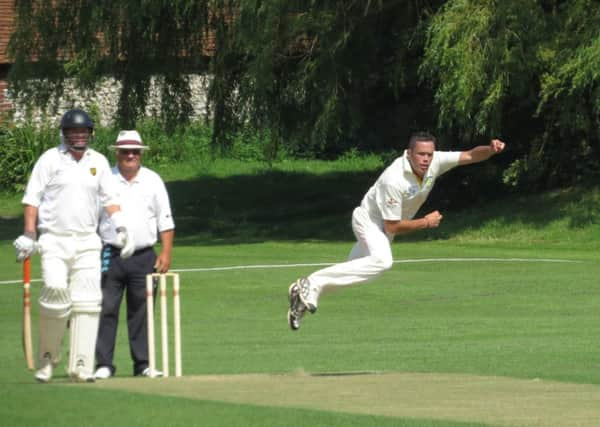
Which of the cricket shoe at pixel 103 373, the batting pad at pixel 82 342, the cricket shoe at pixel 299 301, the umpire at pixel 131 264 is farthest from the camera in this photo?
the cricket shoe at pixel 299 301

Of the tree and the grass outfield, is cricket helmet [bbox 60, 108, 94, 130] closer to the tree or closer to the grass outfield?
the grass outfield

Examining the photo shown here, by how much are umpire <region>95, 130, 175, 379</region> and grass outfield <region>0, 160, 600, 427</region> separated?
59cm

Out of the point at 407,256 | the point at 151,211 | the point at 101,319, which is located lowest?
the point at 407,256

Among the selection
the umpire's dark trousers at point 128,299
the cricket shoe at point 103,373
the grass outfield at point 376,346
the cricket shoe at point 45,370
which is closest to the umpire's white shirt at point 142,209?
the umpire's dark trousers at point 128,299

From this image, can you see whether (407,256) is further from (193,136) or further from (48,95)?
(193,136)

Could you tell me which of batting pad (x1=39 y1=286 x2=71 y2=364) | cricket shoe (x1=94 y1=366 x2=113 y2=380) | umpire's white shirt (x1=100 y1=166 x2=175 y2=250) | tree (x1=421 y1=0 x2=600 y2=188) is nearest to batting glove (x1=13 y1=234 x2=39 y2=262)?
batting pad (x1=39 y1=286 x2=71 y2=364)

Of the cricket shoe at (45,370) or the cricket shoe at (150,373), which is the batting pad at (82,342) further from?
the cricket shoe at (150,373)

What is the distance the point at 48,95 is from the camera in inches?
1214

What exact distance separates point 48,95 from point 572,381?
22.6 metres

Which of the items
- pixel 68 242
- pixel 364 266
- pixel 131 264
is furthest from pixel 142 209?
pixel 364 266

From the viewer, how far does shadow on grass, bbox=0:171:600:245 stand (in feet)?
96.4

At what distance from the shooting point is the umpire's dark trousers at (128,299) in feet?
35.2

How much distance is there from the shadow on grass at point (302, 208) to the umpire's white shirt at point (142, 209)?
58.1 ft

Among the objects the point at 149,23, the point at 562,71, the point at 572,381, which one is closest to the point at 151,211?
the point at 572,381
